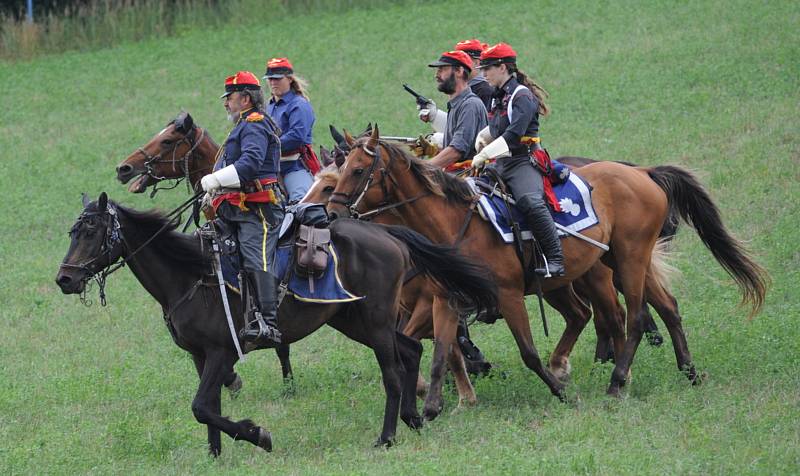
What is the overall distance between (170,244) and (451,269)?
232 centimetres

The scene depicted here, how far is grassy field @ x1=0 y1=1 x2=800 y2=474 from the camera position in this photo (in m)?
9.02

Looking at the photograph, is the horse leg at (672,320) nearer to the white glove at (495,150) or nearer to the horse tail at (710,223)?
the horse tail at (710,223)

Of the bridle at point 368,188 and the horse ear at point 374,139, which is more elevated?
the horse ear at point 374,139

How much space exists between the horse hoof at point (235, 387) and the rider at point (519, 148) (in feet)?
11.2

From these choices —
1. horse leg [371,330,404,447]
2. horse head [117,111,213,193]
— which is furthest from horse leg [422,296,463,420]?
horse head [117,111,213,193]

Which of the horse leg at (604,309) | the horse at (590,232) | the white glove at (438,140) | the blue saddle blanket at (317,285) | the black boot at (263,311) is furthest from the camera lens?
the white glove at (438,140)

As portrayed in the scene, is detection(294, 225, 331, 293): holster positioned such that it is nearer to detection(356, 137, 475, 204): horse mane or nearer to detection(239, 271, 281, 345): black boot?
detection(239, 271, 281, 345): black boot

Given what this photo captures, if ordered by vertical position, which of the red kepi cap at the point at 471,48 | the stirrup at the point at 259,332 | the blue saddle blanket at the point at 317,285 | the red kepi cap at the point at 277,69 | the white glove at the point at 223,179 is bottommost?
the stirrup at the point at 259,332

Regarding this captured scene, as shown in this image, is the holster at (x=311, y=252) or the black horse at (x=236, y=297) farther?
the holster at (x=311, y=252)

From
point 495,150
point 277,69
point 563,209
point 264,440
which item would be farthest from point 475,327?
point 264,440

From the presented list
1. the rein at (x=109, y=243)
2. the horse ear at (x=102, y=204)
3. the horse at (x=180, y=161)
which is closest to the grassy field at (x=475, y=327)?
the horse at (x=180, y=161)

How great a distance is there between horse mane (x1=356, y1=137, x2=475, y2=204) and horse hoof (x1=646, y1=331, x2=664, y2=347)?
3.37 m

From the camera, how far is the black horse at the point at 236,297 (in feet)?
29.7

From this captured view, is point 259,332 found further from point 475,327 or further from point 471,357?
point 475,327
